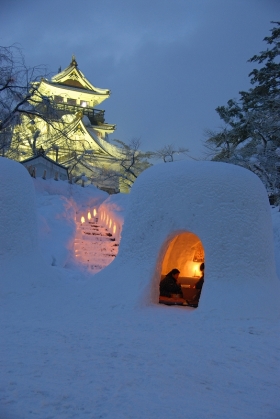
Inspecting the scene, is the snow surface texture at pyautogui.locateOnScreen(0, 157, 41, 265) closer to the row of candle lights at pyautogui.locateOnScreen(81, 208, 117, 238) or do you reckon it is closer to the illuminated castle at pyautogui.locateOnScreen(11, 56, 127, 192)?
the row of candle lights at pyautogui.locateOnScreen(81, 208, 117, 238)

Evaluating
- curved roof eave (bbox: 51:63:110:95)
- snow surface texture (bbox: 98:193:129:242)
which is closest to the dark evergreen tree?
snow surface texture (bbox: 98:193:129:242)

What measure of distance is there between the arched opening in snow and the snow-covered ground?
7.30ft

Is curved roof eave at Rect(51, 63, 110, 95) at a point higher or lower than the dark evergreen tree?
higher

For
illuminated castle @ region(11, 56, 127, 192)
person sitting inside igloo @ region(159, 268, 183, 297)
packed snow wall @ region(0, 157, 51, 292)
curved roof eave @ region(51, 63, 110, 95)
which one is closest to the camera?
packed snow wall @ region(0, 157, 51, 292)

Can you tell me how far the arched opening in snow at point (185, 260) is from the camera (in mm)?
8883

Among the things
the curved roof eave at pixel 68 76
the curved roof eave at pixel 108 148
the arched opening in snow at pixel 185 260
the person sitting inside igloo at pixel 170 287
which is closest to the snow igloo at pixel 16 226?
the person sitting inside igloo at pixel 170 287

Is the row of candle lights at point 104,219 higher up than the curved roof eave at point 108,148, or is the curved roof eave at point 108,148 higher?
the curved roof eave at point 108,148

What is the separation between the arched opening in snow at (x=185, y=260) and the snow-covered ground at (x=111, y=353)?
7.30 ft

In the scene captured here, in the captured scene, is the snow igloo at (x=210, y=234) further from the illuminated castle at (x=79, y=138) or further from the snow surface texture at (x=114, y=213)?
the illuminated castle at (x=79, y=138)

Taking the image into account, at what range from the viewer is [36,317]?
5641 mm

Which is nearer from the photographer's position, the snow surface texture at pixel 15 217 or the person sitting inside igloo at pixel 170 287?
the snow surface texture at pixel 15 217

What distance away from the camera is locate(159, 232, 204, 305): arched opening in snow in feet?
29.1

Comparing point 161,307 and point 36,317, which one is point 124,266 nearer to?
point 161,307

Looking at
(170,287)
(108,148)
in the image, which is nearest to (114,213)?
(170,287)
